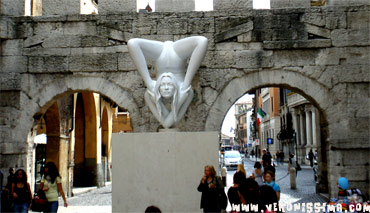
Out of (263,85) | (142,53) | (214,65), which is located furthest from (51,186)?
(263,85)

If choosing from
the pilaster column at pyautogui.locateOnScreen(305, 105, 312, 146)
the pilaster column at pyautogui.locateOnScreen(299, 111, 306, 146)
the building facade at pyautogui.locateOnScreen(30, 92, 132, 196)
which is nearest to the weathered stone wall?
the building facade at pyautogui.locateOnScreen(30, 92, 132, 196)

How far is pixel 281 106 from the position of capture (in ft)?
116

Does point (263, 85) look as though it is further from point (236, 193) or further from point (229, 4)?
point (236, 193)

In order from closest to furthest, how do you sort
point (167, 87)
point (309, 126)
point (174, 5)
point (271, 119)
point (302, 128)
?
1. point (167, 87)
2. point (174, 5)
3. point (309, 126)
4. point (302, 128)
5. point (271, 119)

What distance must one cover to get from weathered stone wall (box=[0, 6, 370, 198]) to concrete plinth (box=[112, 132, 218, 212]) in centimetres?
256

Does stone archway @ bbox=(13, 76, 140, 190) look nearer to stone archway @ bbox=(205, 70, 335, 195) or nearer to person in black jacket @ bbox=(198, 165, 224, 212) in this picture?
stone archway @ bbox=(205, 70, 335, 195)

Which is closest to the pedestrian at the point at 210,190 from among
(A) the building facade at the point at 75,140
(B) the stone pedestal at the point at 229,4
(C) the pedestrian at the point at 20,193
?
(C) the pedestrian at the point at 20,193

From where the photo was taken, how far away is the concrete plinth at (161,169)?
5.34 m

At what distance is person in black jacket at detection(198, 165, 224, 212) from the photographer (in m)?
4.84

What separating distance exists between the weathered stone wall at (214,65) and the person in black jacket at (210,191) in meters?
3.08

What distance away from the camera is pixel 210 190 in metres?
4.87

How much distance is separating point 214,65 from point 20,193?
165 inches

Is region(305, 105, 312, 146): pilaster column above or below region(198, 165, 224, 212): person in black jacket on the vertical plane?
above

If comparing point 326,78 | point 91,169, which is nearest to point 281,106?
point 91,169
